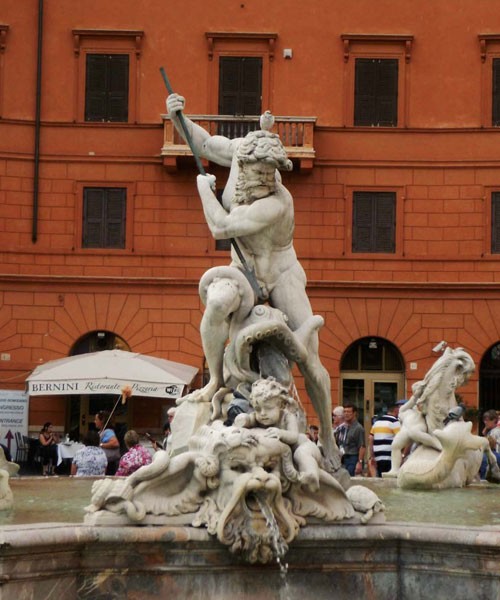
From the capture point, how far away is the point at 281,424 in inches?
280

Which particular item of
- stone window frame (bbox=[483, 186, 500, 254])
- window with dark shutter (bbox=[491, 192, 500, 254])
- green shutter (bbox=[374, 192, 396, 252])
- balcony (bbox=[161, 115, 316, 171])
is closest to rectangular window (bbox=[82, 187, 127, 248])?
balcony (bbox=[161, 115, 316, 171])

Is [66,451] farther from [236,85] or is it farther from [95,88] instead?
[236,85]

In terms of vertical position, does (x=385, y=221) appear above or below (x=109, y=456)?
above

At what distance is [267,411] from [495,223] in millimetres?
25883

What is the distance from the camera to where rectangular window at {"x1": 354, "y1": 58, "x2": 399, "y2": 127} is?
33000mm

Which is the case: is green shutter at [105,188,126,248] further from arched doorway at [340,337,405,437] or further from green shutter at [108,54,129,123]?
arched doorway at [340,337,405,437]

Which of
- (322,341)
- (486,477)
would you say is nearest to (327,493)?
(486,477)

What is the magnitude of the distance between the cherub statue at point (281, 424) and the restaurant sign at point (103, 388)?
54.8 ft

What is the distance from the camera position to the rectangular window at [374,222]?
32.7 m

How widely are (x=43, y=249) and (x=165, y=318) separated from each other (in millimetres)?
3042

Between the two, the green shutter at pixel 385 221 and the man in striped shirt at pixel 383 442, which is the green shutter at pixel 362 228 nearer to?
the green shutter at pixel 385 221

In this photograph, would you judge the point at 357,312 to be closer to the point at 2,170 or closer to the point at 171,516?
the point at 2,170

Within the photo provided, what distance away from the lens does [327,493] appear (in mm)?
6723

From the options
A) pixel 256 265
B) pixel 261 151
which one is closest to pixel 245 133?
pixel 256 265
